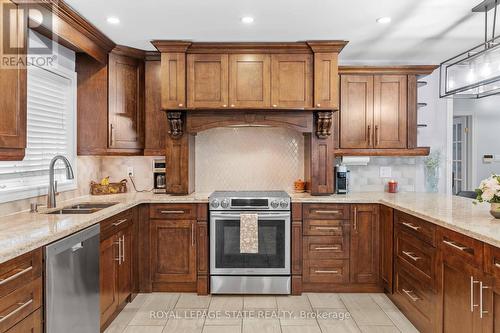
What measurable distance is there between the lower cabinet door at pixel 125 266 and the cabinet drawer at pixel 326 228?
1.68 metres

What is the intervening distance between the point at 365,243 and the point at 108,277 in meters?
2.39

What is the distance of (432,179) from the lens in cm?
430

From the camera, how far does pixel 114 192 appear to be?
13.0ft

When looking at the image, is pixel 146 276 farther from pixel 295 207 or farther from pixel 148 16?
pixel 148 16

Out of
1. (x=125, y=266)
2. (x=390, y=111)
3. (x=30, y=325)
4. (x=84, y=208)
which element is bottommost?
(x=125, y=266)

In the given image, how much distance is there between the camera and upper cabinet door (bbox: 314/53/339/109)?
12.1ft

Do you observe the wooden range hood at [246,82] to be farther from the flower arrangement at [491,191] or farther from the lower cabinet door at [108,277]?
the flower arrangement at [491,191]

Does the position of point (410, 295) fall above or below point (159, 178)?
below

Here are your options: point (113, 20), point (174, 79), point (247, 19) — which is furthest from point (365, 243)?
point (113, 20)

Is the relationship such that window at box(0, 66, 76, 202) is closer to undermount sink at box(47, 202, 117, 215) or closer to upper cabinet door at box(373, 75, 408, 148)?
undermount sink at box(47, 202, 117, 215)

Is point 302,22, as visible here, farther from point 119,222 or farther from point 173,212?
point 119,222

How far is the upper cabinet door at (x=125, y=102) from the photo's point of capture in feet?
12.0

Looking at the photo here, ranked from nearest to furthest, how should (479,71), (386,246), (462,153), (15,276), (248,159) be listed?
1. (15,276)
2. (479,71)
3. (386,246)
4. (248,159)
5. (462,153)

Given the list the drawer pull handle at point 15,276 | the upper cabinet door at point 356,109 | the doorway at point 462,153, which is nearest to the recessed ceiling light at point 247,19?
the upper cabinet door at point 356,109
